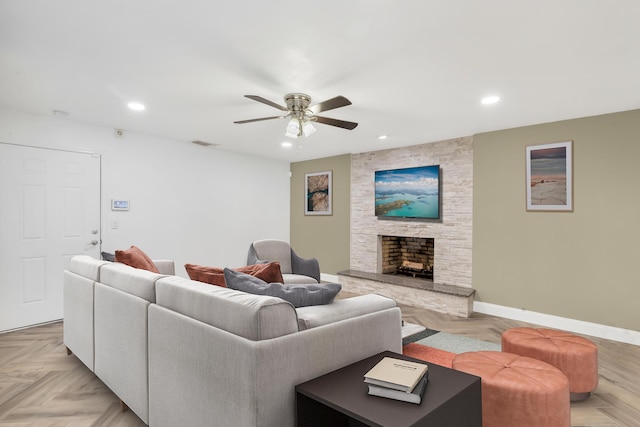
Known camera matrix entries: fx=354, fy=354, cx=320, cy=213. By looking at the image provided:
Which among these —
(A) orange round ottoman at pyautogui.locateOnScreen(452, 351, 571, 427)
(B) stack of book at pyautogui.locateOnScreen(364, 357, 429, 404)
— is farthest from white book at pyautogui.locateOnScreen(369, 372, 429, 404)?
(A) orange round ottoman at pyautogui.locateOnScreen(452, 351, 571, 427)

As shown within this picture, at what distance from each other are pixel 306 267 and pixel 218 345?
3.58 m

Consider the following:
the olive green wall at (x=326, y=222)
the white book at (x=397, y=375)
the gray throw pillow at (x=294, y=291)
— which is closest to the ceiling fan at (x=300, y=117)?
the gray throw pillow at (x=294, y=291)

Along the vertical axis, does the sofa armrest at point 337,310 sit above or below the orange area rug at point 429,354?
above

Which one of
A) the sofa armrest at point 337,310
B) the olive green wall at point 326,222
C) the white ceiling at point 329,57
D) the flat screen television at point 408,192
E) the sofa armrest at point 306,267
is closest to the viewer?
the sofa armrest at point 337,310

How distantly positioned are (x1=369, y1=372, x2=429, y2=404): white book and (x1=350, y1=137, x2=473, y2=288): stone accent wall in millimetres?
3950

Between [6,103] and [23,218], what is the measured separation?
1.25 m

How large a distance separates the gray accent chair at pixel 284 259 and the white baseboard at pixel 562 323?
2267 millimetres

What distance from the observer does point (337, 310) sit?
1803 mm

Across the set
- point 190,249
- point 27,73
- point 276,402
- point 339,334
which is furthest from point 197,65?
point 190,249

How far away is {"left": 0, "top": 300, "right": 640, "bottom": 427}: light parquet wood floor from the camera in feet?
7.39

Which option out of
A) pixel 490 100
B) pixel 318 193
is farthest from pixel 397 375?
pixel 318 193

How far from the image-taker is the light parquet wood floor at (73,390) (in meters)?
2.25

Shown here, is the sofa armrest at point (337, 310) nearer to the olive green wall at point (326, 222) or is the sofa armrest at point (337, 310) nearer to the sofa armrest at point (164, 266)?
the sofa armrest at point (164, 266)

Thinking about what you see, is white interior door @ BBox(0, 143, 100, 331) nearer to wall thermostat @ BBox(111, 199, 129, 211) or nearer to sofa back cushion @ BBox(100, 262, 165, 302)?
wall thermostat @ BBox(111, 199, 129, 211)
